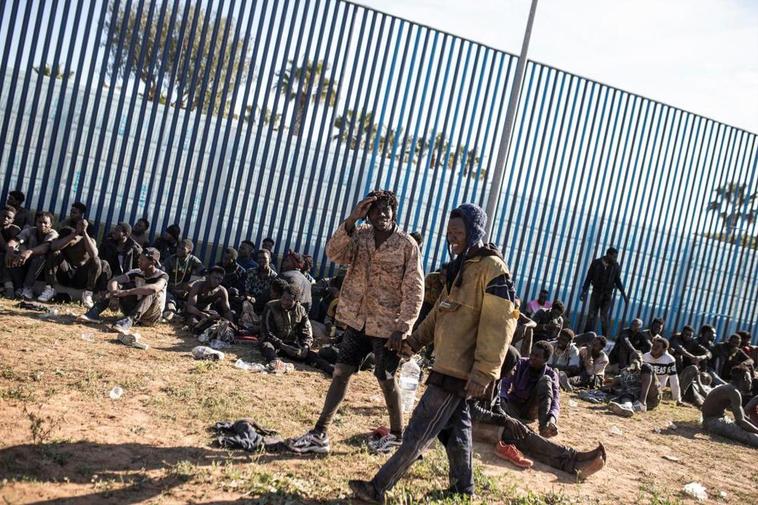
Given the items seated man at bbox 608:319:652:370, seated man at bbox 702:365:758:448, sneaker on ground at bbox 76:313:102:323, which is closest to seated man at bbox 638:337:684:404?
seated man at bbox 608:319:652:370

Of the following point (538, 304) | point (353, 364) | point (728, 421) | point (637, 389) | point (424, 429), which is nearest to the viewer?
point (424, 429)

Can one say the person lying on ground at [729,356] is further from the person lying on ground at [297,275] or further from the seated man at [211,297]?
the seated man at [211,297]

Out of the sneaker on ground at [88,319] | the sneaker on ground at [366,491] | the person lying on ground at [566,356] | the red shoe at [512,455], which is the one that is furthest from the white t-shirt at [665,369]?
the sneaker on ground at [88,319]

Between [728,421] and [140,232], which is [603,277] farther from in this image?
[140,232]

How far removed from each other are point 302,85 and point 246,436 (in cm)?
697

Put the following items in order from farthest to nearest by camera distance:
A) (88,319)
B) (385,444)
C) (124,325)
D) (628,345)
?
(628,345) → (88,319) → (124,325) → (385,444)

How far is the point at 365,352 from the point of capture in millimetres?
4793

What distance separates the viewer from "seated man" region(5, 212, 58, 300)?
8758mm

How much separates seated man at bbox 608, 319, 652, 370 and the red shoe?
5.63 metres

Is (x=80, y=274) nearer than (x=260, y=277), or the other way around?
(x=80, y=274)

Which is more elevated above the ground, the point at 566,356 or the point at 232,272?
the point at 232,272

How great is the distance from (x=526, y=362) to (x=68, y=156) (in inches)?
286

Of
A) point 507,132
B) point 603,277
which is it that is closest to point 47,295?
point 507,132

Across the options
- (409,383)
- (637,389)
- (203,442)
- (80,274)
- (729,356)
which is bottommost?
(203,442)
